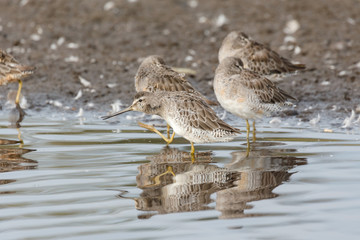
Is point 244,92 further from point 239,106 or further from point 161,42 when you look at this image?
point 161,42

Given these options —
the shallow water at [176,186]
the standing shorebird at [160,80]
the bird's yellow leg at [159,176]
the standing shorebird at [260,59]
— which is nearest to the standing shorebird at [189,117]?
the shallow water at [176,186]

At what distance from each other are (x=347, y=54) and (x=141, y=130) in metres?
6.42

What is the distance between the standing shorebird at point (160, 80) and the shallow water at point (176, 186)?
0.73m

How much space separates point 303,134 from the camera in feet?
36.6

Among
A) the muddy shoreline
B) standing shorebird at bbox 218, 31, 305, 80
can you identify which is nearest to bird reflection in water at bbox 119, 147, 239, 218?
the muddy shoreline

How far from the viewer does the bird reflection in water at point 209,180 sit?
287 inches

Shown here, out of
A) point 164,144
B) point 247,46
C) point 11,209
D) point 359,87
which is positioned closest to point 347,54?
point 359,87

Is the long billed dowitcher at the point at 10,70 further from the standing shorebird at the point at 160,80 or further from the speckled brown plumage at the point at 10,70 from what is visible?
the standing shorebird at the point at 160,80

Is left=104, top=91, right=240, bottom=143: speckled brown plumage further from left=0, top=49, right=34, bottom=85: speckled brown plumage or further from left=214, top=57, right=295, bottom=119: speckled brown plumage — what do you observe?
left=0, top=49, right=34, bottom=85: speckled brown plumage

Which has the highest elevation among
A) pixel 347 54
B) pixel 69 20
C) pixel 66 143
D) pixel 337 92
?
pixel 69 20

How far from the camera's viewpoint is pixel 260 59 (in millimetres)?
13438

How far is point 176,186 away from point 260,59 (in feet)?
19.1

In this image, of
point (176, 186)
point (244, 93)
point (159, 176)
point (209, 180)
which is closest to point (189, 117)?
point (159, 176)

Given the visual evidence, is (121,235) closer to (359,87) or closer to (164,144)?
(164,144)
